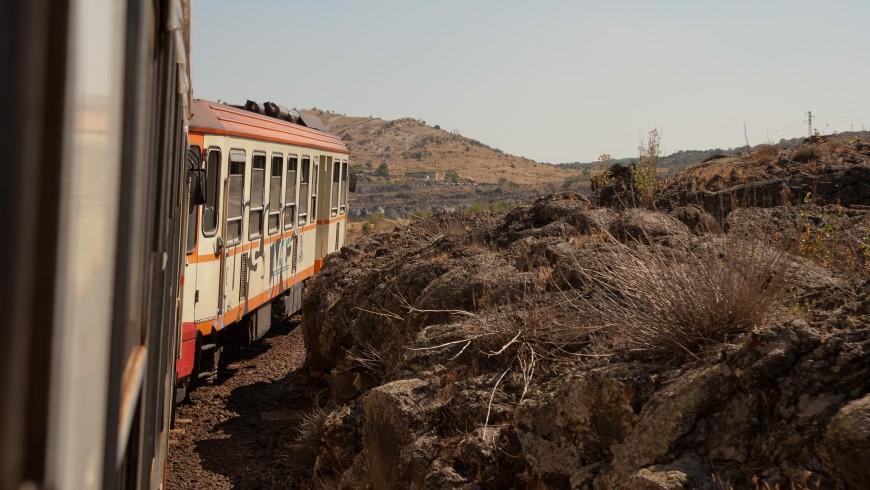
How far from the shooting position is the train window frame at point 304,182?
13247 mm

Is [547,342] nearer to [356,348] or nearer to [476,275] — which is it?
[476,275]

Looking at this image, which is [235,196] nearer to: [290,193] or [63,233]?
[290,193]

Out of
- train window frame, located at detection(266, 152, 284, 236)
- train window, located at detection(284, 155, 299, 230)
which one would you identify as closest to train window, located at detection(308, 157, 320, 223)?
train window, located at detection(284, 155, 299, 230)

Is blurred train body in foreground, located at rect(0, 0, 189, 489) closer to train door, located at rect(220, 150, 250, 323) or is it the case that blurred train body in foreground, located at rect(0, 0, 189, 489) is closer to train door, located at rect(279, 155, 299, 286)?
train door, located at rect(220, 150, 250, 323)

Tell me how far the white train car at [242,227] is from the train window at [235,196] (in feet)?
0.04

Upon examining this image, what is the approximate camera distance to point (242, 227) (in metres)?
10.2

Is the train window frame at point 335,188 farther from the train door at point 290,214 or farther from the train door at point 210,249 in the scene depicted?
the train door at point 210,249

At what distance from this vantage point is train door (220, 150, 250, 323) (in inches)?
381

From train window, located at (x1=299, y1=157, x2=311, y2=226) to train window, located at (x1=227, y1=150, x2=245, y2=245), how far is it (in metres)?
3.11

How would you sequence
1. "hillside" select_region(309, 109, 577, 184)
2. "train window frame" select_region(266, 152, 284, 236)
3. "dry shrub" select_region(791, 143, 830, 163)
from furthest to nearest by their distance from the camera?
"hillside" select_region(309, 109, 577, 184), "dry shrub" select_region(791, 143, 830, 163), "train window frame" select_region(266, 152, 284, 236)

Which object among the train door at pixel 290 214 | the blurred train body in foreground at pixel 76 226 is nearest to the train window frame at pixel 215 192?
the train door at pixel 290 214

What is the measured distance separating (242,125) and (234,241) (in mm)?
1309

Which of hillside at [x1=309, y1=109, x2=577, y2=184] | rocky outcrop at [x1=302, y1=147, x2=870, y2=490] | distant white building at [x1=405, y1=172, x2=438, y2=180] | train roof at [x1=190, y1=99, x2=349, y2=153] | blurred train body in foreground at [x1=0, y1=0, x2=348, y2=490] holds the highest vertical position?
hillside at [x1=309, y1=109, x2=577, y2=184]

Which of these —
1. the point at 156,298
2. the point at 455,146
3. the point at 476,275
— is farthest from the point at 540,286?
the point at 455,146
